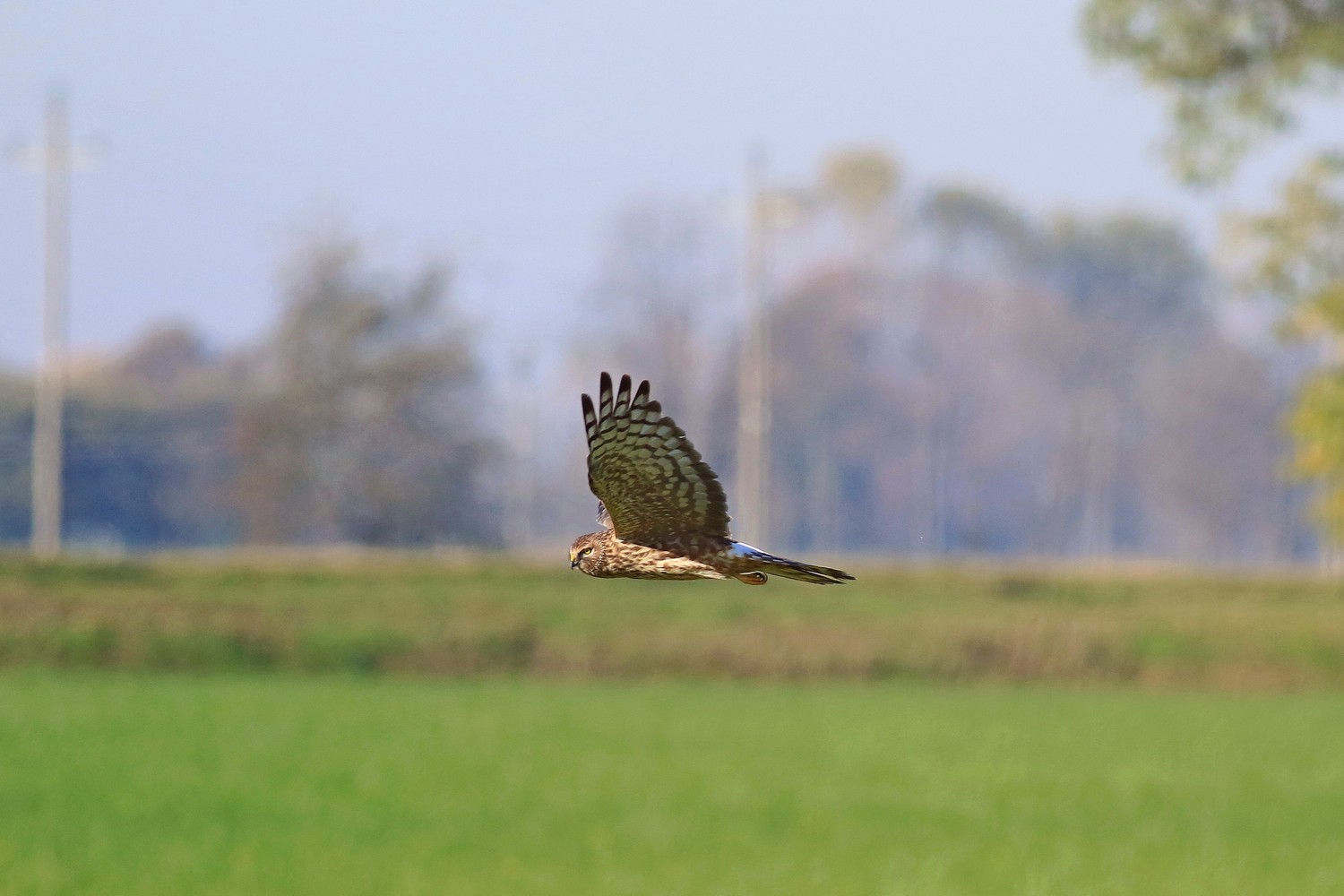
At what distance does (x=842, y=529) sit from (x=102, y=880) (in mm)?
59137

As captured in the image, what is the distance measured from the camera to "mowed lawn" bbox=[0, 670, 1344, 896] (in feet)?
107

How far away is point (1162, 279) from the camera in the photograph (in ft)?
279

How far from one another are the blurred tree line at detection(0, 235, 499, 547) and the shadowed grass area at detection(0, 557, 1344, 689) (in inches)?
96.6

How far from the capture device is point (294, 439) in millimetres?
67875

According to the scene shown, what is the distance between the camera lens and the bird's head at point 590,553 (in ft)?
11.1

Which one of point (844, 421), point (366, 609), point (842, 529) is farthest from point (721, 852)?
point (842, 529)

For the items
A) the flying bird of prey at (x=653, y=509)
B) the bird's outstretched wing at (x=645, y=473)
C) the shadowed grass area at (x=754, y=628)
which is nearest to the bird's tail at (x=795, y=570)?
the flying bird of prey at (x=653, y=509)

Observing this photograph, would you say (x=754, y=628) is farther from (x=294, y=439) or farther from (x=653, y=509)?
(x=653, y=509)

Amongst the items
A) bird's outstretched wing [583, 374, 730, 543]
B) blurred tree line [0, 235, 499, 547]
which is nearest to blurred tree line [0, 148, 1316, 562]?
blurred tree line [0, 235, 499, 547]

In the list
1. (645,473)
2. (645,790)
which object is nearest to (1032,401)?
(645,790)

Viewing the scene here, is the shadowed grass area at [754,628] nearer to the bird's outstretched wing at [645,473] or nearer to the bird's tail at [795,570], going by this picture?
the bird's outstretched wing at [645,473]

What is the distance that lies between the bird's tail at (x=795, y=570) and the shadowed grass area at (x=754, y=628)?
49424 millimetres

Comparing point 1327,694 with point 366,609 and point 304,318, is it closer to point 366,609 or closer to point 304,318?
point 366,609

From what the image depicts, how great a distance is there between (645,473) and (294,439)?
2575 inches
